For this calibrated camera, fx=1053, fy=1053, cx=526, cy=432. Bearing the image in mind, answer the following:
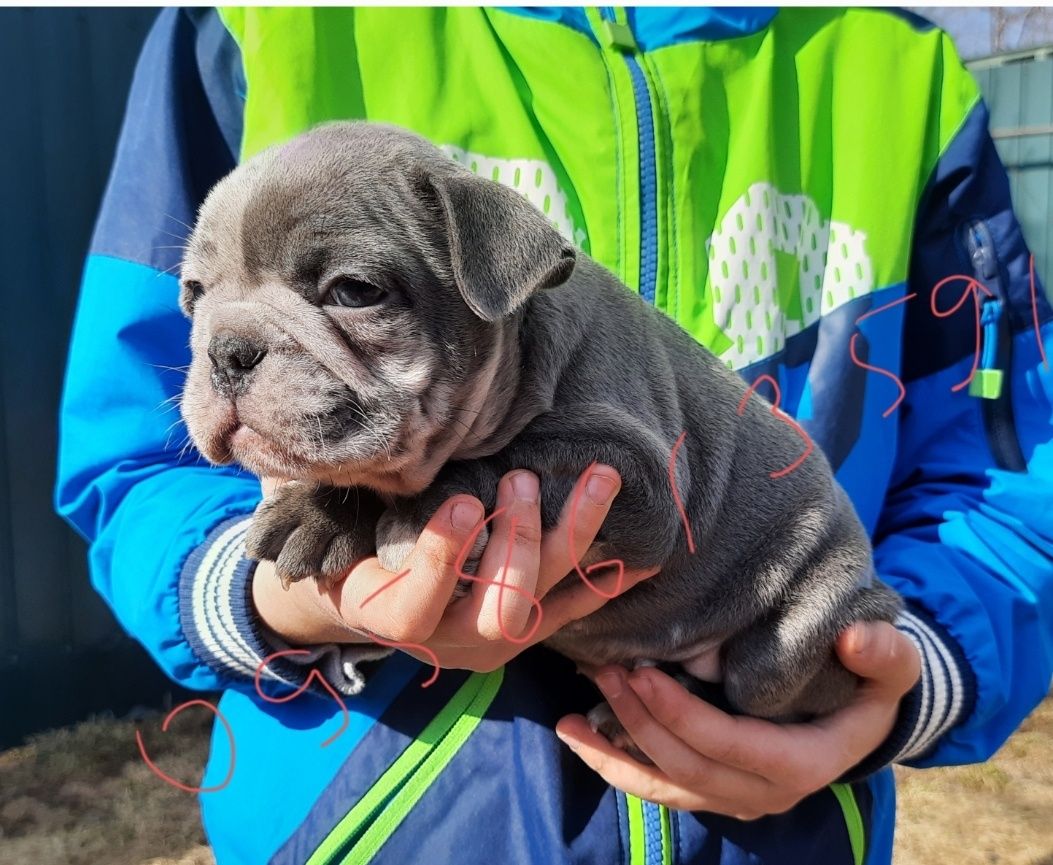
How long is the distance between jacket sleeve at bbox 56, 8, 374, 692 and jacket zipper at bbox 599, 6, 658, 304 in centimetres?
98

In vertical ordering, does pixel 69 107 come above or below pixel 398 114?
below

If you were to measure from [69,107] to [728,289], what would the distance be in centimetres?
545

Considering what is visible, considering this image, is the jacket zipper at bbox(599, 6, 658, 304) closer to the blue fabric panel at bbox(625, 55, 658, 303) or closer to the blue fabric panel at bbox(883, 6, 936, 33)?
the blue fabric panel at bbox(625, 55, 658, 303)

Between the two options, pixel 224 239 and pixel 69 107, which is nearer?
pixel 224 239

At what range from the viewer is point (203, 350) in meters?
1.89

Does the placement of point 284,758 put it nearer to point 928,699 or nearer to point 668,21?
point 928,699

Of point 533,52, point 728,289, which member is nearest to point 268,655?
point 728,289

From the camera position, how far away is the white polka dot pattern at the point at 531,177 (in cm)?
262

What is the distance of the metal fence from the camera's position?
650 centimetres

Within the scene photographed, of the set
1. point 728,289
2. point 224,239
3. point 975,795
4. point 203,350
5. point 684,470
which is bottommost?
point 975,795

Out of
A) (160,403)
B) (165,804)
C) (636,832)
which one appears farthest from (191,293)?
(165,804)

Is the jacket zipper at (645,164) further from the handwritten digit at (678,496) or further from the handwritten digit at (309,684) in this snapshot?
the handwritten digit at (309,684)

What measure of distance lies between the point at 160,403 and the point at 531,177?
3.50 feet

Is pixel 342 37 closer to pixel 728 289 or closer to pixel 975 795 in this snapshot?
pixel 728 289
